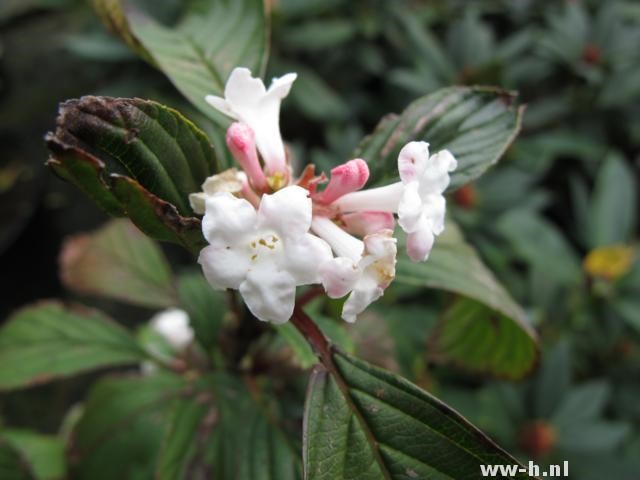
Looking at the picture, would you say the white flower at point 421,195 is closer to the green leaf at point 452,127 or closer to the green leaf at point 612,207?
the green leaf at point 452,127

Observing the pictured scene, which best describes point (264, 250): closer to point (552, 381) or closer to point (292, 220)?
point (292, 220)

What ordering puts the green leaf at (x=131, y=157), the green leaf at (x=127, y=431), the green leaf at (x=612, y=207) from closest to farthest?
the green leaf at (x=131, y=157), the green leaf at (x=127, y=431), the green leaf at (x=612, y=207)

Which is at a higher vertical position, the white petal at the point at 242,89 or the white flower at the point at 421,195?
the white petal at the point at 242,89

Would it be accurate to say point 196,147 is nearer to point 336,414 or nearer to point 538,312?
point 336,414

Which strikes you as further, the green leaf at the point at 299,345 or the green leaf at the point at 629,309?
the green leaf at the point at 629,309

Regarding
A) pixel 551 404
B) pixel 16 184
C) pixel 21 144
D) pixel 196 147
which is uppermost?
A: pixel 21 144

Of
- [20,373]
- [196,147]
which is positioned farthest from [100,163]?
[20,373]

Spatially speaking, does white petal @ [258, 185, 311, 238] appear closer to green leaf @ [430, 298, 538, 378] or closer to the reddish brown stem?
the reddish brown stem

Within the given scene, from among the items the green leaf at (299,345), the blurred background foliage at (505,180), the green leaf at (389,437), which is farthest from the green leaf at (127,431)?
the green leaf at (389,437)
